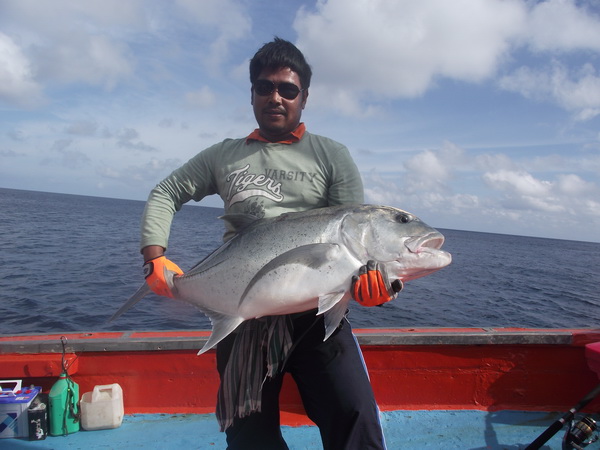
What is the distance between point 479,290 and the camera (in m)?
25.9

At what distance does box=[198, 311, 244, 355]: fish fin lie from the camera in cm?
258

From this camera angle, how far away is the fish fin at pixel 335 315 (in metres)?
2.39

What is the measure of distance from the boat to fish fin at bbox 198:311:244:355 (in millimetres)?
1541

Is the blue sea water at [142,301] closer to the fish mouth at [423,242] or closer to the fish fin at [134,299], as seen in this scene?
the fish fin at [134,299]

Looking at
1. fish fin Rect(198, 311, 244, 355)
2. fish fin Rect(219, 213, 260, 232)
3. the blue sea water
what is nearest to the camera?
fish fin Rect(198, 311, 244, 355)

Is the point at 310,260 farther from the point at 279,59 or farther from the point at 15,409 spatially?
the point at 15,409

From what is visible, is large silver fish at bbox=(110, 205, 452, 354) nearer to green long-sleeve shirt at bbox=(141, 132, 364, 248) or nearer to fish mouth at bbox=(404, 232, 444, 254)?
fish mouth at bbox=(404, 232, 444, 254)

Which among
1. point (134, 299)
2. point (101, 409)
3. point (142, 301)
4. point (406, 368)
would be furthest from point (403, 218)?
point (142, 301)

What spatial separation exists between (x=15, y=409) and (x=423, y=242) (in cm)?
383

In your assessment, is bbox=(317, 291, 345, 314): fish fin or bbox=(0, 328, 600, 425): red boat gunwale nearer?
bbox=(317, 291, 345, 314): fish fin

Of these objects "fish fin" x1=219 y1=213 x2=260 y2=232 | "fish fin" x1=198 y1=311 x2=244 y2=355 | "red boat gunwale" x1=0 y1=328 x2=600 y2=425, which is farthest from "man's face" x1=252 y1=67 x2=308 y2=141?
"red boat gunwale" x1=0 y1=328 x2=600 y2=425

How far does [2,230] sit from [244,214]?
4150cm

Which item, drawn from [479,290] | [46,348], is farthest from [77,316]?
[479,290]

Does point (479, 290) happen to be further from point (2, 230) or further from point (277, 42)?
point (2, 230)
